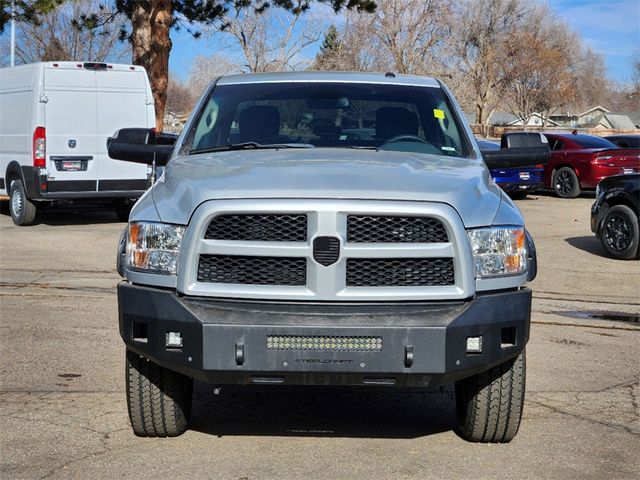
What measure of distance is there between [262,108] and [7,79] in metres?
12.3

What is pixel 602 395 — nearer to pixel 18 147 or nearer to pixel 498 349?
pixel 498 349

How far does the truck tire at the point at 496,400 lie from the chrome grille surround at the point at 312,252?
2.10ft

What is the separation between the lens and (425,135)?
6.26 meters

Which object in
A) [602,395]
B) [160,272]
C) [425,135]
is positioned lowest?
[602,395]

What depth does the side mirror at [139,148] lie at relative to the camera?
647 cm

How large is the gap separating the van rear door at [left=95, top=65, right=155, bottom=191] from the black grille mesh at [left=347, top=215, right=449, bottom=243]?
41.7ft

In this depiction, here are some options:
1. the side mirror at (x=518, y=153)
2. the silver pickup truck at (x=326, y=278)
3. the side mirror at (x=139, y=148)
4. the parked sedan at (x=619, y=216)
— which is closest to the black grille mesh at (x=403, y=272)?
the silver pickup truck at (x=326, y=278)

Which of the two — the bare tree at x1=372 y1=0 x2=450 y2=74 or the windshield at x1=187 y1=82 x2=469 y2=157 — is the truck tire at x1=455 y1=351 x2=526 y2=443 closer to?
the windshield at x1=187 y1=82 x2=469 y2=157

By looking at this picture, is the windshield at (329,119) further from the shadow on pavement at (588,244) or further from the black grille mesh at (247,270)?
the shadow on pavement at (588,244)

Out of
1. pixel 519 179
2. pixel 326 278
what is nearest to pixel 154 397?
pixel 326 278

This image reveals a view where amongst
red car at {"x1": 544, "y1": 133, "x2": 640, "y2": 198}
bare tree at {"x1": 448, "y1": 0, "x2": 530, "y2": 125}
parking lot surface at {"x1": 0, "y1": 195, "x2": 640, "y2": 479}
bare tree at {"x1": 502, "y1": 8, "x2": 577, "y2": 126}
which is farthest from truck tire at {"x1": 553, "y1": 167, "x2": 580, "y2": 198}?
bare tree at {"x1": 502, "y1": 8, "x2": 577, "y2": 126}

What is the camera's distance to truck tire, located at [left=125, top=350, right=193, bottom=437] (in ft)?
17.2

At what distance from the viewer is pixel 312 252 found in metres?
4.70

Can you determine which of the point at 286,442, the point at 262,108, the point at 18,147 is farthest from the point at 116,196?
the point at 286,442
